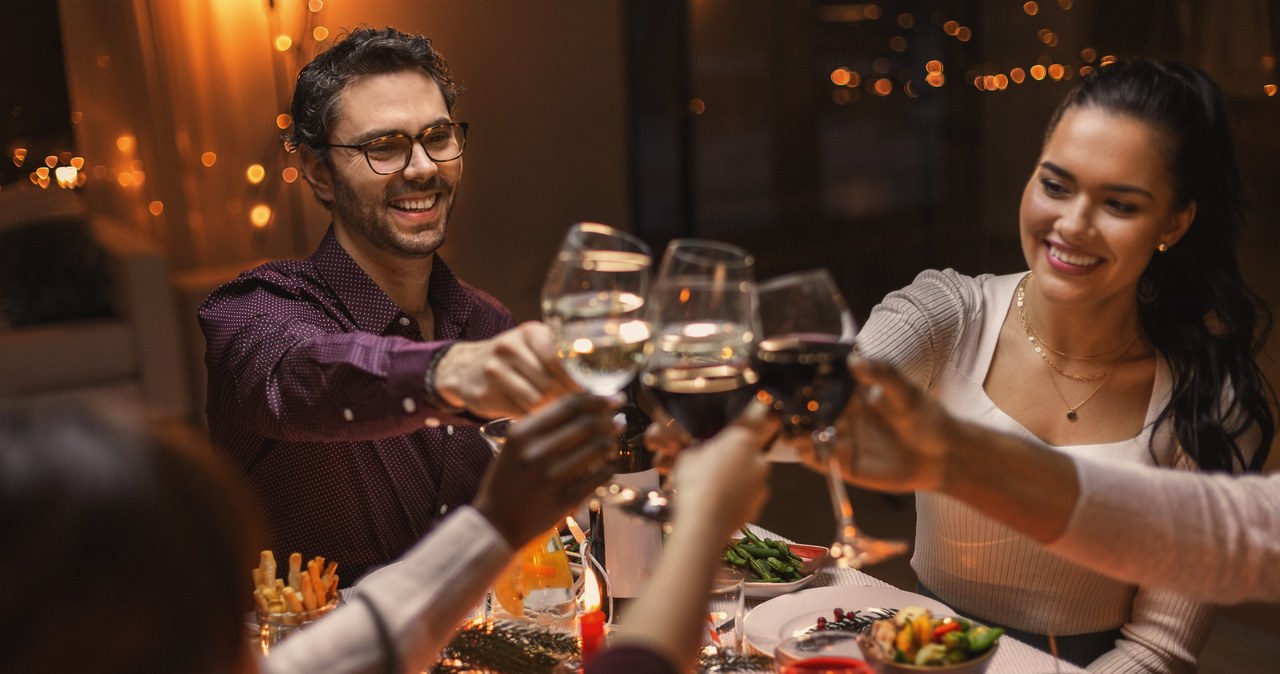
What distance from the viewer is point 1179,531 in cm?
126

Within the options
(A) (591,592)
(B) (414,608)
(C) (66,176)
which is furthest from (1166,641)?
(C) (66,176)

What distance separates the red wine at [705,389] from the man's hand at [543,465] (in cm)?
7

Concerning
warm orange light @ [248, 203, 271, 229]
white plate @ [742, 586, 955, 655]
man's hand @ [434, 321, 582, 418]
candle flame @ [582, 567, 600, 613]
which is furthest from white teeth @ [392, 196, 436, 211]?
warm orange light @ [248, 203, 271, 229]

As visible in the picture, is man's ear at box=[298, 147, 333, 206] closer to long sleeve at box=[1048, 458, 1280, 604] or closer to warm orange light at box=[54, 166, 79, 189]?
long sleeve at box=[1048, 458, 1280, 604]

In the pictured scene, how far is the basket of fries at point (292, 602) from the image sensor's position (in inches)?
59.5

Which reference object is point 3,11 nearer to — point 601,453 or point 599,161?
point 599,161

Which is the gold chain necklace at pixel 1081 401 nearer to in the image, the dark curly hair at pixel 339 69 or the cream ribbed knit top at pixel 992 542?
the cream ribbed knit top at pixel 992 542

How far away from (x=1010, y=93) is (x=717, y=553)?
4338 mm

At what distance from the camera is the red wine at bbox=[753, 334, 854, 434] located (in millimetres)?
1120

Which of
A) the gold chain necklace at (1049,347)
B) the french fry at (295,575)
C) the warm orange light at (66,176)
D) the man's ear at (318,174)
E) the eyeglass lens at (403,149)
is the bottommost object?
the french fry at (295,575)

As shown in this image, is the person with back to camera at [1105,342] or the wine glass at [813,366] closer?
Answer: the wine glass at [813,366]

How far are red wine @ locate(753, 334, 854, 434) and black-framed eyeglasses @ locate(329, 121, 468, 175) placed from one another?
1252 millimetres

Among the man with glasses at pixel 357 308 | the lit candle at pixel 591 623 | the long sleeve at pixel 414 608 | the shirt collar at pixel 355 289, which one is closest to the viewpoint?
the long sleeve at pixel 414 608

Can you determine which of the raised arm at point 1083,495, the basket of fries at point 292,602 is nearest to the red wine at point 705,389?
the raised arm at point 1083,495
